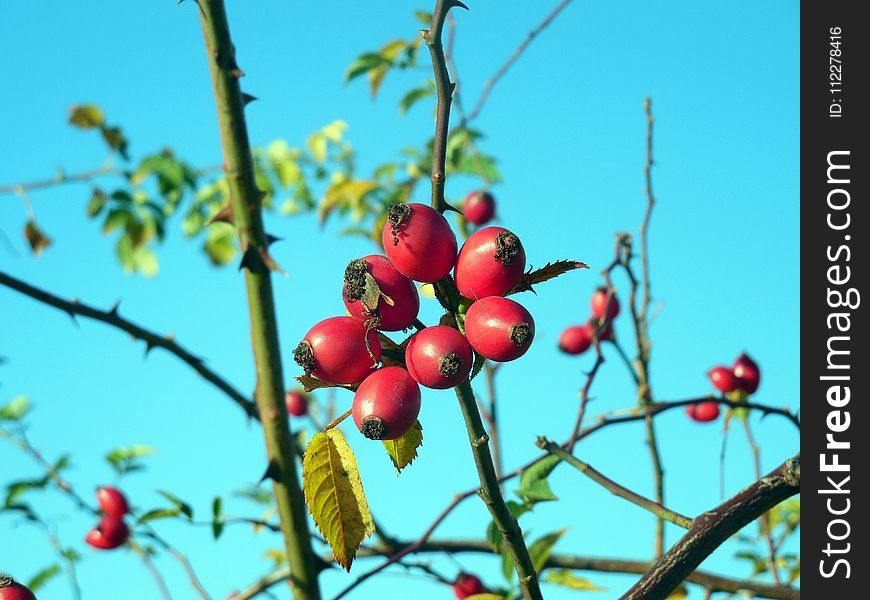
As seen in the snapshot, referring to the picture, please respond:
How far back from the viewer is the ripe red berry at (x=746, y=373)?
3328 millimetres

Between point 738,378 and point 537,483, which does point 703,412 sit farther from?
point 537,483

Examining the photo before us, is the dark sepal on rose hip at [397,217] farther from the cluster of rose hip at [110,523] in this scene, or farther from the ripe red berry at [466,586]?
the cluster of rose hip at [110,523]

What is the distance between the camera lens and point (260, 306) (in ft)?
5.31

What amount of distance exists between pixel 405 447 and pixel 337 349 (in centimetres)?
24

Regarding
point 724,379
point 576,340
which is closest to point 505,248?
point 724,379

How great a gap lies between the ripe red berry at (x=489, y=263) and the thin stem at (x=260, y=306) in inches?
21.0

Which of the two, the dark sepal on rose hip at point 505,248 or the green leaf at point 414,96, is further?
the green leaf at point 414,96

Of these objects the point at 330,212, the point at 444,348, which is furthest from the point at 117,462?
the point at 444,348

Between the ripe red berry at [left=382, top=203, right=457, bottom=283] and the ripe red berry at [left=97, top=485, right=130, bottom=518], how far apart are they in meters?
3.32

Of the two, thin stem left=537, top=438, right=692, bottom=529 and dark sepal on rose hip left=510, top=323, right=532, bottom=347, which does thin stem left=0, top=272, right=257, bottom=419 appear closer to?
thin stem left=537, top=438, right=692, bottom=529

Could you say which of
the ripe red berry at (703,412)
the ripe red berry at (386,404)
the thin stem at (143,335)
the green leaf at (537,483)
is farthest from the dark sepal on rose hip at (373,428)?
the ripe red berry at (703,412)

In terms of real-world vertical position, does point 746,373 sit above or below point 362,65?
below

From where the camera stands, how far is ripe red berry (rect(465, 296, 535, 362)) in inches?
45.1
